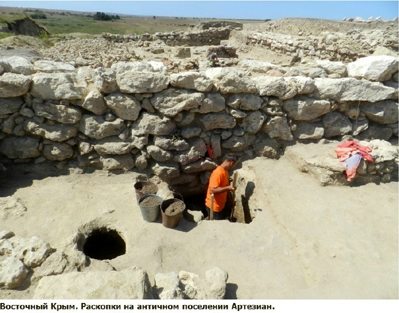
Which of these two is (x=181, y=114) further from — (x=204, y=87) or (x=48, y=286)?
(x=48, y=286)

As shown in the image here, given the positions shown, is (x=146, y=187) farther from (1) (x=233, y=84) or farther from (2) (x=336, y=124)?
(2) (x=336, y=124)

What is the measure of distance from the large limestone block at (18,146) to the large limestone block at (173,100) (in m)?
2.18

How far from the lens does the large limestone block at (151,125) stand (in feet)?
18.9

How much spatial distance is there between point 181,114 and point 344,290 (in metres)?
3.66

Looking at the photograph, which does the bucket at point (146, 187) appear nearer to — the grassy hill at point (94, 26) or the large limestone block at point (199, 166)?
the large limestone block at point (199, 166)

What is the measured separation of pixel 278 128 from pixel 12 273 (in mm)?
4896

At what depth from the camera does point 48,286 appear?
10.4ft

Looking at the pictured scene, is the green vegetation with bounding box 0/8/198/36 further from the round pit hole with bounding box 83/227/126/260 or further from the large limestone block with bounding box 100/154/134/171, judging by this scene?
the round pit hole with bounding box 83/227/126/260

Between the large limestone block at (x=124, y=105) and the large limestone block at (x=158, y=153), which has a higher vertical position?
the large limestone block at (x=124, y=105)

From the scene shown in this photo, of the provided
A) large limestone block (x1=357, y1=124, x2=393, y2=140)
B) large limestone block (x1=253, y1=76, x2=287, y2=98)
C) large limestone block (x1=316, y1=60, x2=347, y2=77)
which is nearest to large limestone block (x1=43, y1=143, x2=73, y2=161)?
large limestone block (x1=253, y1=76, x2=287, y2=98)

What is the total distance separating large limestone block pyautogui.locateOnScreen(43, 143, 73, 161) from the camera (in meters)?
5.77

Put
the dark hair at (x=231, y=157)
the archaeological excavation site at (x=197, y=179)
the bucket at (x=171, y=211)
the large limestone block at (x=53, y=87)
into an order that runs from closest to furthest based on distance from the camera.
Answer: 1. the archaeological excavation site at (x=197, y=179)
2. the bucket at (x=171, y=211)
3. the large limestone block at (x=53, y=87)
4. the dark hair at (x=231, y=157)

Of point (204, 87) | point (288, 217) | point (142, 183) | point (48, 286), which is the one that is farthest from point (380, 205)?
point (48, 286)

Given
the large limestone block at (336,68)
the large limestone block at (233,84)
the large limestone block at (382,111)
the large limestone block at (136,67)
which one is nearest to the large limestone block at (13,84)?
the large limestone block at (136,67)
